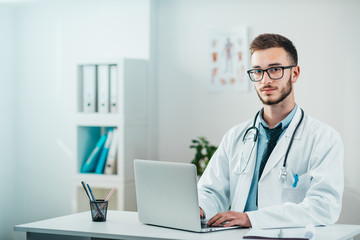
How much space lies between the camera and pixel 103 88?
3.97 metres

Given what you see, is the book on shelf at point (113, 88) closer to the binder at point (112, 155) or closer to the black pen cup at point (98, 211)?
the binder at point (112, 155)

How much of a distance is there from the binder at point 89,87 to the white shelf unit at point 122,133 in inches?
1.5

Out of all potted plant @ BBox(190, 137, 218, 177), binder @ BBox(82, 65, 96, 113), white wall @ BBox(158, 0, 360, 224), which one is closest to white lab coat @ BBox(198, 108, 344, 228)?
potted plant @ BBox(190, 137, 218, 177)

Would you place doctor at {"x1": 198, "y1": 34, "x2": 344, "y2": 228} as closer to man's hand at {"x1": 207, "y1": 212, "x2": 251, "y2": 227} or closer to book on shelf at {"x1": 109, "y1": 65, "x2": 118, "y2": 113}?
man's hand at {"x1": 207, "y1": 212, "x2": 251, "y2": 227}

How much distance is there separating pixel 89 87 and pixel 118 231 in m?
2.15

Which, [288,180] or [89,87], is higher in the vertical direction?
[89,87]

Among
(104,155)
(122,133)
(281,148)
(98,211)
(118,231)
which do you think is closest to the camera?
(118,231)

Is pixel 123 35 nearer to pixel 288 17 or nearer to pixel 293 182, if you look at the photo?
pixel 288 17

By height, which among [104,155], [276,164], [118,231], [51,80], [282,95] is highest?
[51,80]

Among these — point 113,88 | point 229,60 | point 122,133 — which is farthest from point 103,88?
point 229,60

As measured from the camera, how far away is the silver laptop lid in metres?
1.98

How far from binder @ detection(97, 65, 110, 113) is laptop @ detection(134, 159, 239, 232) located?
1882 mm

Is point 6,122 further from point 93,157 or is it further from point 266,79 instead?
point 266,79

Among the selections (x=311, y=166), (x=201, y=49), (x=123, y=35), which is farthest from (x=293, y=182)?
(x=123, y=35)
